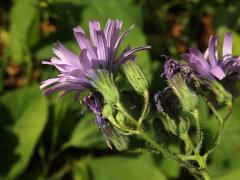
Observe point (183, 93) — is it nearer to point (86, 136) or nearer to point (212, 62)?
point (212, 62)

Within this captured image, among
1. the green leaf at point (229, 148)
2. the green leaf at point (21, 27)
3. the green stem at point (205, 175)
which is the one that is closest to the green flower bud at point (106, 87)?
the green stem at point (205, 175)

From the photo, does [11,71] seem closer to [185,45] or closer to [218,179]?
[185,45]

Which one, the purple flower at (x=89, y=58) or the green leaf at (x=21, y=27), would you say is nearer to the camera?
the purple flower at (x=89, y=58)

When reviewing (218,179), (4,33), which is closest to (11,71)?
(4,33)

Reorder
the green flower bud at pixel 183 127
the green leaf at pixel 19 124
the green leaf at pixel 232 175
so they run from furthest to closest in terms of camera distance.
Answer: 1. the green leaf at pixel 19 124
2. the green leaf at pixel 232 175
3. the green flower bud at pixel 183 127

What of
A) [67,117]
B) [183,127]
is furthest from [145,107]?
[67,117]

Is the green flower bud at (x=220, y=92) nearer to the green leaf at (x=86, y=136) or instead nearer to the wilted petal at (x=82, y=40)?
the wilted petal at (x=82, y=40)
